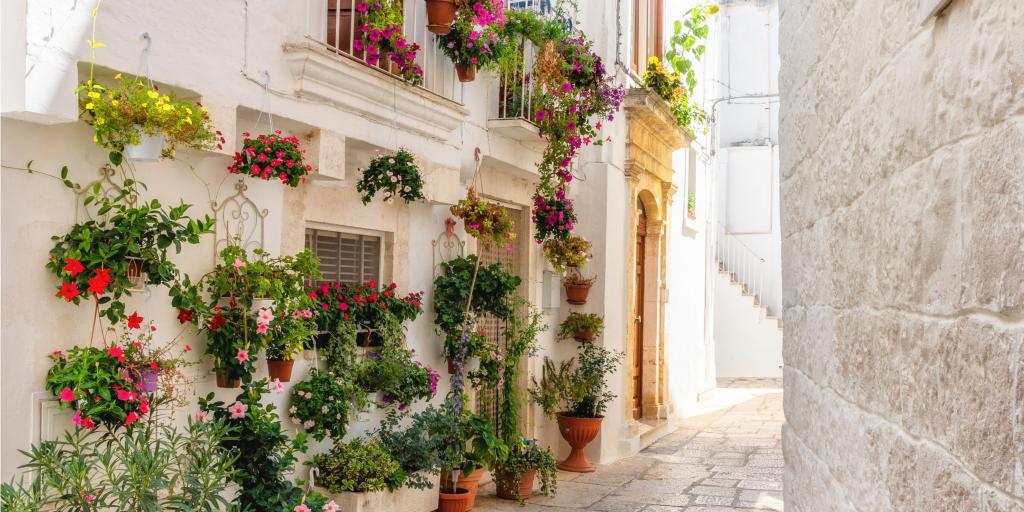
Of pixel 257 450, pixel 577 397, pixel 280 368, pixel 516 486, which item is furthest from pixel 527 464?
pixel 257 450

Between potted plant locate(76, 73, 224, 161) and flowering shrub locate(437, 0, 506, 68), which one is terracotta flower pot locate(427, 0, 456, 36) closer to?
flowering shrub locate(437, 0, 506, 68)

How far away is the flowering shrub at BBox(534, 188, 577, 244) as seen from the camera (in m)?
8.94

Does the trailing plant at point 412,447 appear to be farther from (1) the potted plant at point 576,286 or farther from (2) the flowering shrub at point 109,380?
(1) the potted plant at point 576,286

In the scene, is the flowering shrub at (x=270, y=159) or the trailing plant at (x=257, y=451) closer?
the trailing plant at (x=257, y=451)

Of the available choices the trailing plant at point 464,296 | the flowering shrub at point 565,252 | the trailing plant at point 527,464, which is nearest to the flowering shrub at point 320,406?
the trailing plant at point 464,296

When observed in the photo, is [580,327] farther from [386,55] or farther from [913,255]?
[913,255]

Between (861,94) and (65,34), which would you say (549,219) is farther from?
(861,94)

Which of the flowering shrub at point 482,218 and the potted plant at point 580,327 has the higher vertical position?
the flowering shrub at point 482,218

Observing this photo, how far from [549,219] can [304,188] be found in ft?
11.4

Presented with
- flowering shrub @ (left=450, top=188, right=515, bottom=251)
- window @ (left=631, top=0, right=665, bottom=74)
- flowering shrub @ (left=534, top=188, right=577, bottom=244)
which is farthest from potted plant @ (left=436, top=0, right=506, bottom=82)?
window @ (left=631, top=0, right=665, bottom=74)

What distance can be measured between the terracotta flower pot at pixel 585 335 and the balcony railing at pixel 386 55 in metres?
3.10

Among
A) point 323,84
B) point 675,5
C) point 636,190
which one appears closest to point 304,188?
point 323,84

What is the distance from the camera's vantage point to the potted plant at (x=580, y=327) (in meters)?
9.70

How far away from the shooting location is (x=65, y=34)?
12.5 feet
